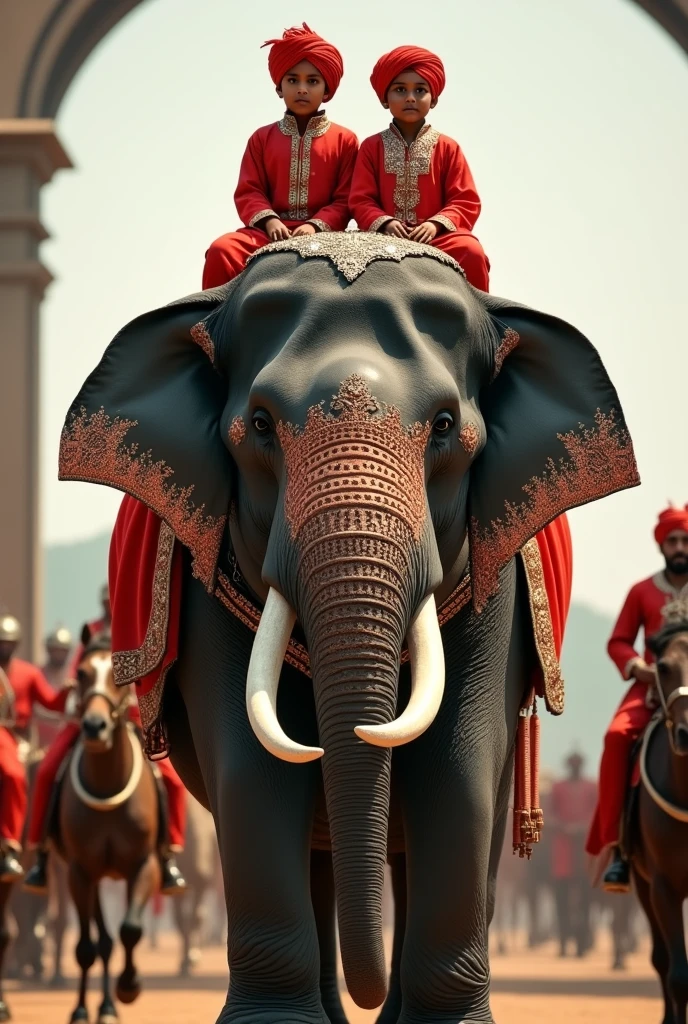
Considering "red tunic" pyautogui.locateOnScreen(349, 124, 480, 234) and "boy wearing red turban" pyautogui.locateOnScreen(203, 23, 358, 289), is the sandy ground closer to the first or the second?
"boy wearing red turban" pyautogui.locateOnScreen(203, 23, 358, 289)

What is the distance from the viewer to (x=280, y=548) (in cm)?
621

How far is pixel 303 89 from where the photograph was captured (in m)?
7.66

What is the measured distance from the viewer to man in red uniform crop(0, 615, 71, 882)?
15.0 m

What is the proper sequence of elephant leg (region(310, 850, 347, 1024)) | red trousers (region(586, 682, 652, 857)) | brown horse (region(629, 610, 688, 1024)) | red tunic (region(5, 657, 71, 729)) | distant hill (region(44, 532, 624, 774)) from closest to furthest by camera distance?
1. elephant leg (region(310, 850, 347, 1024))
2. brown horse (region(629, 610, 688, 1024))
3. red trousers (region(586, 682, 652, 857))
4. red tunic (region(5, 657, 71, 729))
5. distant hill (region(44, 532, 624, 774))

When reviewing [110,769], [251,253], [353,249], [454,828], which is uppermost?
[251,253]

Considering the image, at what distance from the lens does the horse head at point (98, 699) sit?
532 inches

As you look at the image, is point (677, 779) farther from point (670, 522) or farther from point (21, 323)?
point (21, 323)

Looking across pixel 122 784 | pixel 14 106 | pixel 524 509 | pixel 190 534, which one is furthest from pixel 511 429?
pixel 14 106

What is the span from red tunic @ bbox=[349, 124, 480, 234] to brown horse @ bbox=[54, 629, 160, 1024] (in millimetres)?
6563

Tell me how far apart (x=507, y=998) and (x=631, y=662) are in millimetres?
6744

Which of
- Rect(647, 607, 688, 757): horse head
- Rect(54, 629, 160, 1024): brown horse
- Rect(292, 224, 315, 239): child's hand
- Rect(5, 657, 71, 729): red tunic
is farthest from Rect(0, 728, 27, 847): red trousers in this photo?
Rect(292, 224, 315, 239): child's hand

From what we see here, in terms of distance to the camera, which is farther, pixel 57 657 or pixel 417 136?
pixel 57 657

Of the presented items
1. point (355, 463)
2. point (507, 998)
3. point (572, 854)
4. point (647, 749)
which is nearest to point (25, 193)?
point (507, 998)

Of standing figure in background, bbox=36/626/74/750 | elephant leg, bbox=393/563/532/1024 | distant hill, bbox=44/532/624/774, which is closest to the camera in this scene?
elephant leg, bbox=393/563/532/1024
